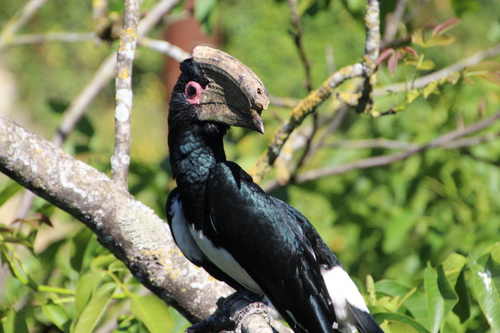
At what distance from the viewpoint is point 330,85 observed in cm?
227

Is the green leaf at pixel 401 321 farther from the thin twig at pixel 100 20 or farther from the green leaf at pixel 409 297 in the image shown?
the thin twig at pixel 100 20

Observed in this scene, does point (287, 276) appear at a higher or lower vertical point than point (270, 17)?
lower

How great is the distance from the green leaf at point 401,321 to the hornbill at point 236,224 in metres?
0.06

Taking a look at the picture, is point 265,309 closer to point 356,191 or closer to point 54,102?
point 356,191

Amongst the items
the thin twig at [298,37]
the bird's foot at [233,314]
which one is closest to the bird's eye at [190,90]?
the thin twig at [298,37]

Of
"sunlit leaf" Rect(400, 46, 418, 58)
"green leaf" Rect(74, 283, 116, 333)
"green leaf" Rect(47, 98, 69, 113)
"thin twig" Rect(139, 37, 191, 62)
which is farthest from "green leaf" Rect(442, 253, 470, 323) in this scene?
"green leaf" Rect(47, 98, 69, 113)

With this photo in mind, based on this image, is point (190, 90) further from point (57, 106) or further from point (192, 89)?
point (57, 106)

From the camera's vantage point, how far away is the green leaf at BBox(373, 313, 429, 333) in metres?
1.68

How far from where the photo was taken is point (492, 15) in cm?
1227

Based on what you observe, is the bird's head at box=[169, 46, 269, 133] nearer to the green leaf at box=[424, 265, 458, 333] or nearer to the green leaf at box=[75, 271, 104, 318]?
the green leaf at box=[75, 271, 104, 318]

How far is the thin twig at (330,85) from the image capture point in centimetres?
216

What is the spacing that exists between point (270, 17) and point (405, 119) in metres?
8.42

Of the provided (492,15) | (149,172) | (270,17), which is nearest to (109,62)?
(149,172)

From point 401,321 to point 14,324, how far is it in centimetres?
129
